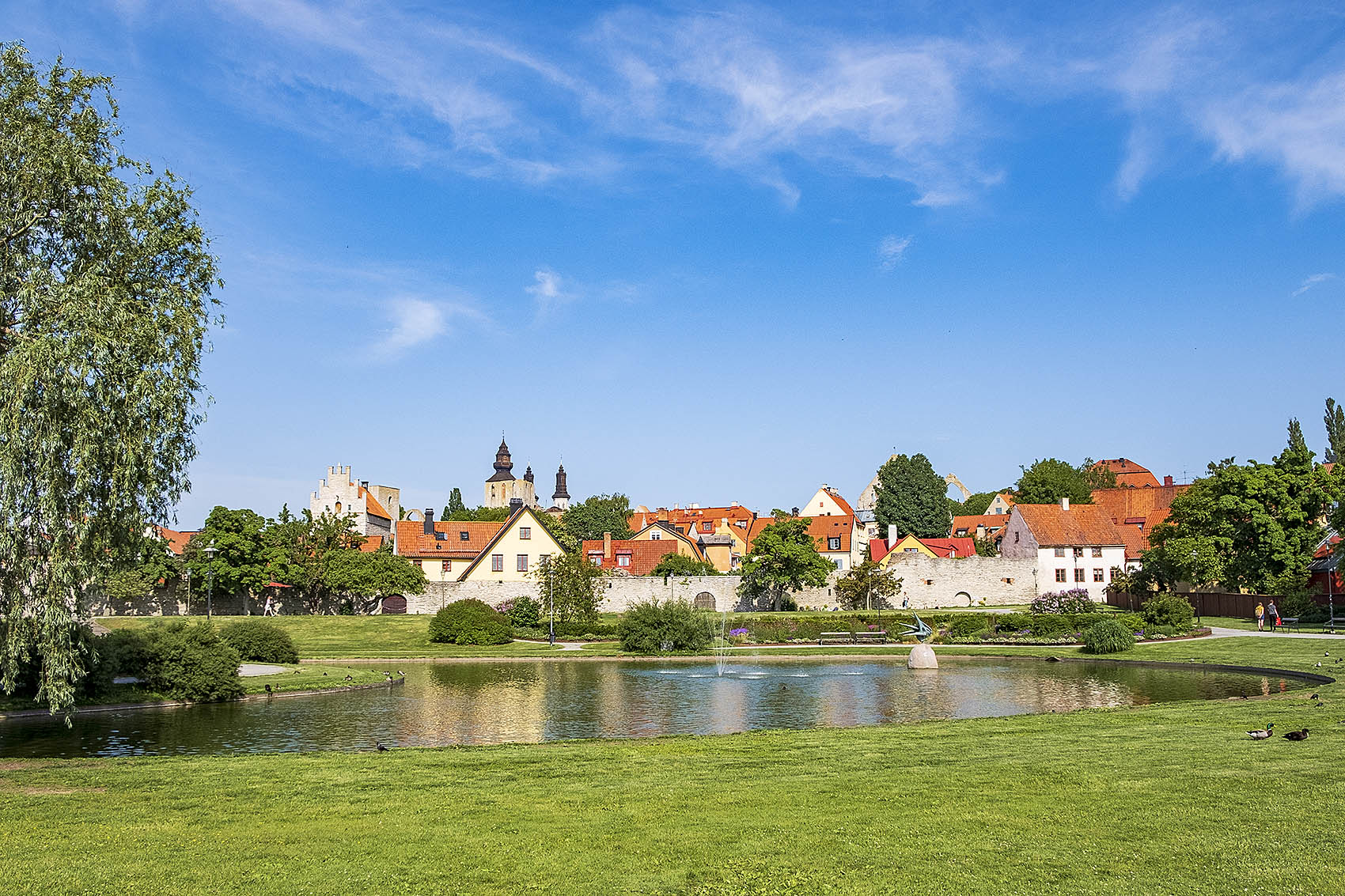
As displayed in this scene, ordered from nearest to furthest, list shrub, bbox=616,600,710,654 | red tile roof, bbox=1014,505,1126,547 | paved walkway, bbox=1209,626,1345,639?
paved walkway, bbox=1209,626,1345,639 < shrub, bbox=616,600,710,654 < red tile roof, bbox=1014,505,1126,547

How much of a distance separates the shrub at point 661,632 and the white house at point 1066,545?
37573mm

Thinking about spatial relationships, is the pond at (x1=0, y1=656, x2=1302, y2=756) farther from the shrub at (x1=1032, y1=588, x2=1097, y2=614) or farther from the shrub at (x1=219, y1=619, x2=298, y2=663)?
the shrub at (x1=1032, y1=588, x2=1097, y2=614)

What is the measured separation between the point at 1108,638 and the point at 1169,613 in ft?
26.2

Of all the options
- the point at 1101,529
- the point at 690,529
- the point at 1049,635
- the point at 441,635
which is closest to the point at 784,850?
the point at 1049,635

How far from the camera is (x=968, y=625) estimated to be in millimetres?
46406

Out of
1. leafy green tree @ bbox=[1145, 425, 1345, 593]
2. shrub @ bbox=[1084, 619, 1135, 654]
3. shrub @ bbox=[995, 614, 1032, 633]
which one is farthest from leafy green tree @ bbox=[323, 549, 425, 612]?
leafy green tree @ bbox=[1145, 425, 1345, 593]

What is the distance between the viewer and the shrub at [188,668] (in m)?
25.4

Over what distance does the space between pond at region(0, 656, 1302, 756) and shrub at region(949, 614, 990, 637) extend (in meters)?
11.2

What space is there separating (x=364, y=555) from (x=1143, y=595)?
166 feet

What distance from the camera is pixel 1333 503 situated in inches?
2093

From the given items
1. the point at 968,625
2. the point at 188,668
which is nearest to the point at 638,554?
the point at 968,625

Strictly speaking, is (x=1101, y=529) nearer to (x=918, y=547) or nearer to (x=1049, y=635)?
(x=918, y=547)

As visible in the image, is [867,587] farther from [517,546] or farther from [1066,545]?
[517,546]

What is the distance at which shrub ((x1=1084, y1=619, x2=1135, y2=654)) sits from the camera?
35.8 meters
